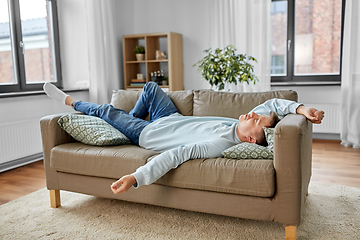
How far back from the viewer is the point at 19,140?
338cm

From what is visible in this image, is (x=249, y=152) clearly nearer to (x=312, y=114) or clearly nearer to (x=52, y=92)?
(x=312, y=114)

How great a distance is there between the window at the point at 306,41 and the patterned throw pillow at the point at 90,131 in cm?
272

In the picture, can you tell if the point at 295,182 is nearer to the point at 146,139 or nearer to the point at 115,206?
the point at 146,139

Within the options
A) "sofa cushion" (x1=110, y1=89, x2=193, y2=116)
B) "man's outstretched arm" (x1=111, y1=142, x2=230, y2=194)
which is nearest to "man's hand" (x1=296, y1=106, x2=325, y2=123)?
"man's outstretched arm" (x1=111, y1=142, x2=230, y2=194)

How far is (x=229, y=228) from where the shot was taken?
1.91 metres

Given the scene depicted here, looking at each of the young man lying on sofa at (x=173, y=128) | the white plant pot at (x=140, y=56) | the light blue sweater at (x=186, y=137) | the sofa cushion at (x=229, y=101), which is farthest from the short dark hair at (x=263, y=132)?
the white plant pot at (x=140, y=56)

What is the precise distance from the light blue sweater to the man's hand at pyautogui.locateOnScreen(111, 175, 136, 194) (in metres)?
0.03

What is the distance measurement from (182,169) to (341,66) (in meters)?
3.18

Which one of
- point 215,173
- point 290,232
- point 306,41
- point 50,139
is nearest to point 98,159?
point 50,139

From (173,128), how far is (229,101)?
1.60 feet

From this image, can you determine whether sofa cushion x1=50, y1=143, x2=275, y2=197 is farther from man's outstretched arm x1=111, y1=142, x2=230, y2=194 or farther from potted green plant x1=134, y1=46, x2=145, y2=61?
Result: potted green plant x1=134, y1=46, x2=145, y2=61

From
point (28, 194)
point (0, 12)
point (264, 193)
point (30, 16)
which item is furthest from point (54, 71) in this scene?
point (264, 193)

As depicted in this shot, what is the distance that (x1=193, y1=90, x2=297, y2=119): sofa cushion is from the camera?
7.73ft

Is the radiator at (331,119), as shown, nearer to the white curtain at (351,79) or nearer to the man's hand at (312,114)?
the white curtain at (351,79)
